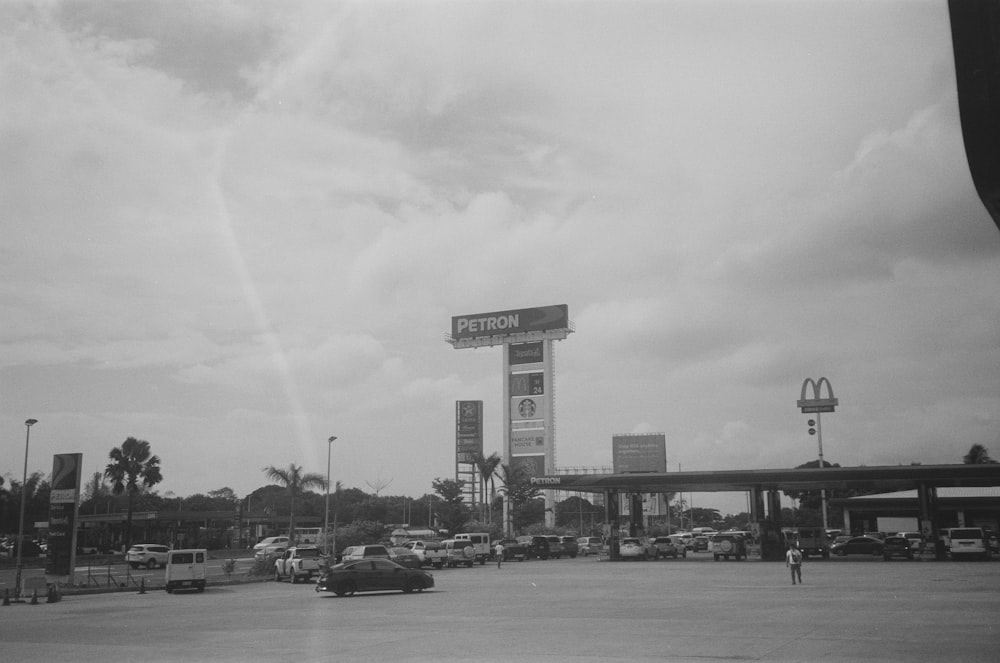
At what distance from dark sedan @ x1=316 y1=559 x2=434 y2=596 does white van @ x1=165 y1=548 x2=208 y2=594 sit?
790 centimetres

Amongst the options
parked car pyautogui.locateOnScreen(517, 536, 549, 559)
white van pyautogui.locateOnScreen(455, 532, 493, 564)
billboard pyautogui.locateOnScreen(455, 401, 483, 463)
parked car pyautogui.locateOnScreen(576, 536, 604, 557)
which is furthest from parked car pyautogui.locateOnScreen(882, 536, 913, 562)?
billboard pyautogui.locateOnScreen(455, 401, 483, 463)

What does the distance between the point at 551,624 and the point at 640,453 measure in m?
81.8

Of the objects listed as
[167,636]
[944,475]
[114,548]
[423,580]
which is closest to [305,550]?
[423,580]

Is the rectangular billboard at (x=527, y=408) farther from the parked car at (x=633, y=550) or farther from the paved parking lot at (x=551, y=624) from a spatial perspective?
the paved parking lot at (x=551, y=624)

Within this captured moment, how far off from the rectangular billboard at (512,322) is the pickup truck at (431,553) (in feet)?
163

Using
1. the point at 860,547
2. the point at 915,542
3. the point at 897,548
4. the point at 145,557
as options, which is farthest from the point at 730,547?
the point at 145,557

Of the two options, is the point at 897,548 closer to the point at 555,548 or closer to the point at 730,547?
the point at 730,547

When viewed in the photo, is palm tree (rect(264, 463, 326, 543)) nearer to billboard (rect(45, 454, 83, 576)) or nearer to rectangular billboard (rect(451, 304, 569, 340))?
billboard (rect(45, 454, 83, 576))

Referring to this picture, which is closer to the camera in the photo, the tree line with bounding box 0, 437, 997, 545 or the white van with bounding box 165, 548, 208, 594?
the white van with bounding box 165, 548, 208, 594

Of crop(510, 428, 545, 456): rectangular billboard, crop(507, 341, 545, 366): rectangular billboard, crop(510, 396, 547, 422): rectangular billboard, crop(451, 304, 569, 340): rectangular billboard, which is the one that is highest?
crop(451, 304, 569, 340): rectangular billboard

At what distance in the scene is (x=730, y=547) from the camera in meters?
56.2

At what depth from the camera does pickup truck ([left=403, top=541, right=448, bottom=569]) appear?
54062 mm

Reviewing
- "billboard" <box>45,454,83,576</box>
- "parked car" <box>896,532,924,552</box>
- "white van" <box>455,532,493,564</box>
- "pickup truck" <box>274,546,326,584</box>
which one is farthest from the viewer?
"white van" <box>455,532,493,564</box>

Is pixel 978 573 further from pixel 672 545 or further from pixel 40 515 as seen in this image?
pixel 40 515
